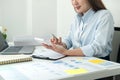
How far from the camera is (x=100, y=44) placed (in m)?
1.32

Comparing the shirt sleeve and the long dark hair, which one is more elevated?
the long dark hair

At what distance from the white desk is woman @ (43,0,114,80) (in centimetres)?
17

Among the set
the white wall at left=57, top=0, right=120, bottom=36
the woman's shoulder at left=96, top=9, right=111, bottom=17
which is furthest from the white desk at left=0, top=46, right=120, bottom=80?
the white wall at left=57, top=0, right=120, bottom=36

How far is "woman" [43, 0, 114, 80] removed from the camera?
1.28 m

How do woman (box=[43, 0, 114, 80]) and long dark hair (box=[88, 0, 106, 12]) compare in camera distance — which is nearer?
woman (box=[43, 0, 114, 80])

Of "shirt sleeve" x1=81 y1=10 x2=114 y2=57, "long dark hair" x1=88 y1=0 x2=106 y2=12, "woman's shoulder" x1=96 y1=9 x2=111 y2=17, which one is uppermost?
"long dark hair" x1=88 y1=0 x2=106 y2=12

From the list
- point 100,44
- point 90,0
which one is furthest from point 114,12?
point 100,44

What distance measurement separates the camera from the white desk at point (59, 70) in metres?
0.82

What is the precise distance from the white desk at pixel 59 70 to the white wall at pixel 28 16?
150 centimetres

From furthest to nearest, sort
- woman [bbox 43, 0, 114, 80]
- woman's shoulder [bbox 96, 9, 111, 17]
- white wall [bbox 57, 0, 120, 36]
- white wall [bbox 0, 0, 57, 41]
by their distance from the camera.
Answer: white wall [bbox 0, 0, 57, 41]
white wall [bbox 57, 0, 120, 36]
woman's shoulder [bbox 96, 9, 111, 17]
woman [bbox 43, 0, 114, 80]

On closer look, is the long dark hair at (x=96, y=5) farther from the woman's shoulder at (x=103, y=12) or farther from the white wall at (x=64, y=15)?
the white wall at (x=64, y=15)

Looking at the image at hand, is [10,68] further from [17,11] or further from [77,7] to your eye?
[17,11]

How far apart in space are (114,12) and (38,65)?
0.98 metres

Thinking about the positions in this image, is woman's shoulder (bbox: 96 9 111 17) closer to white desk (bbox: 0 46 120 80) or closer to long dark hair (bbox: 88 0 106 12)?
long dark hair (bbox: 88 0 106 12)
